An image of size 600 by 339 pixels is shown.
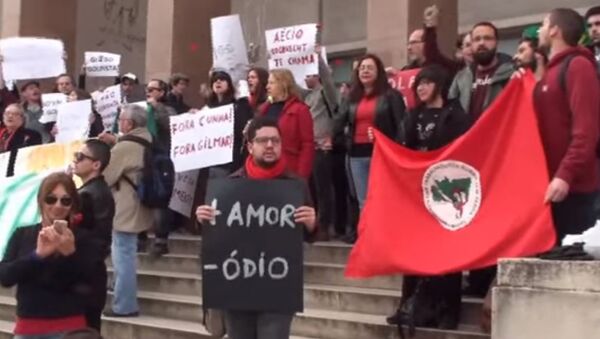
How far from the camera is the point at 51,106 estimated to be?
40.4 ft

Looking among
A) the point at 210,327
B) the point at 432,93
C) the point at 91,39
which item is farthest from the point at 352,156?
the point at 91,39

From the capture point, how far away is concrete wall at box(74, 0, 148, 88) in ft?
67.9

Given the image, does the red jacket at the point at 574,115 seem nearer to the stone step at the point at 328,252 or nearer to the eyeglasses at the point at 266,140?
the eyeglasses at the point at 266,140

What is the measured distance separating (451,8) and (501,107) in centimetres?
612

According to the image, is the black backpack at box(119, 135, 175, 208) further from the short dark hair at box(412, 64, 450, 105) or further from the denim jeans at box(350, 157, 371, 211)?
the short dark hair at box(412, 64, 450, 105)

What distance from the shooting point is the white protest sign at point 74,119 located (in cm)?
1166

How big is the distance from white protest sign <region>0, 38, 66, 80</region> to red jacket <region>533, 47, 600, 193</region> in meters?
8.74

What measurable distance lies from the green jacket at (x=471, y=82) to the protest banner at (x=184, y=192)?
137 inches

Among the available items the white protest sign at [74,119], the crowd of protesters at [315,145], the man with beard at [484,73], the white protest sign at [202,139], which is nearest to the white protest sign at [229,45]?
the crowd of protesters at [315,145]

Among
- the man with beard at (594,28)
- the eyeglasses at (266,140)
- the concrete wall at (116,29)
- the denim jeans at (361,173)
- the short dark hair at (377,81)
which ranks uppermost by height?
the concrete wall at (116,29)

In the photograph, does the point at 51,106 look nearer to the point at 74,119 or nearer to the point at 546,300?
the point at 74,119

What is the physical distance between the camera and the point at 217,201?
571 centimetres

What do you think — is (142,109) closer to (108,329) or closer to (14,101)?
(108,329)

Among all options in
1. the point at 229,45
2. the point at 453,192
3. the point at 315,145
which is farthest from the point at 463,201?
the point at 229,45
